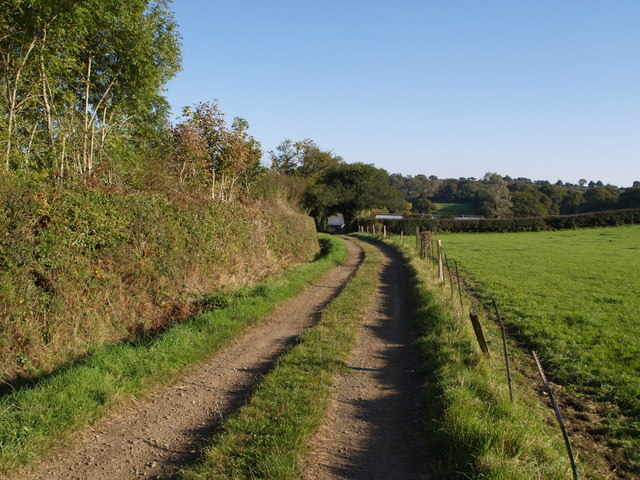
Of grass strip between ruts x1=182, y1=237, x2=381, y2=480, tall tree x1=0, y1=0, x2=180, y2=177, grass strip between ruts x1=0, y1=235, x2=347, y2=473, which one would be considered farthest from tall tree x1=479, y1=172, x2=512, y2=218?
grass strip between ruts x1=182, y1=237, x2=381, y2=480

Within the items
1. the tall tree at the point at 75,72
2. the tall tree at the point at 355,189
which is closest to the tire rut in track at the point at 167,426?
the tall tree at the point at 75,72

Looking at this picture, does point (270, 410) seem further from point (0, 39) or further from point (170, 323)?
point (0, 39)

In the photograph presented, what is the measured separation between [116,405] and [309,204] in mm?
52343

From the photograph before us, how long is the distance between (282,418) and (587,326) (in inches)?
339

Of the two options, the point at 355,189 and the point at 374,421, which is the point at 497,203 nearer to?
the point at 355,189

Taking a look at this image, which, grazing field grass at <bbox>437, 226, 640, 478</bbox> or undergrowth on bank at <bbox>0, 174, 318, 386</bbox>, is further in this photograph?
undergrowth on bank at <bbox>0, 174, 318, 386</bbox>

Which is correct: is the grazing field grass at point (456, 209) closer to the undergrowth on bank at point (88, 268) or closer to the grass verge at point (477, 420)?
the undergrowth on bank at point (88, 268)

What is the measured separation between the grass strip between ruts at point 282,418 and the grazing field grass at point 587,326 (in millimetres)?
3458

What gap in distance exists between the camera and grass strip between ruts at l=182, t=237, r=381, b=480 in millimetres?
3848

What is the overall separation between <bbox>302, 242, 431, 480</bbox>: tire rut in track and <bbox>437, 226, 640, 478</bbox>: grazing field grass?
2340 mm

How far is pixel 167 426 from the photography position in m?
4.82

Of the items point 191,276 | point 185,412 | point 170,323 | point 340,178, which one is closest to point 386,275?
point 191,276

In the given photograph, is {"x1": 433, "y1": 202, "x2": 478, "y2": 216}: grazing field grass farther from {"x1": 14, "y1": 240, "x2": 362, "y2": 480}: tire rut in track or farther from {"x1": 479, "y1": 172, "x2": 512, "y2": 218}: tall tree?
{"x1": 14, "y1": 240, "x2": 362, "y2": 480}: tire rut in track

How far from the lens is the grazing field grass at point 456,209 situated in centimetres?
11612
